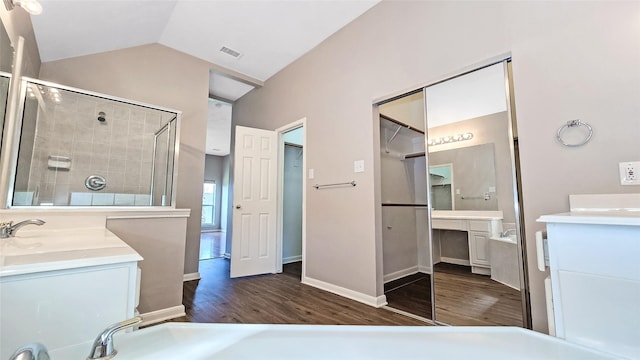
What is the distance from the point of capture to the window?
31.8 ft

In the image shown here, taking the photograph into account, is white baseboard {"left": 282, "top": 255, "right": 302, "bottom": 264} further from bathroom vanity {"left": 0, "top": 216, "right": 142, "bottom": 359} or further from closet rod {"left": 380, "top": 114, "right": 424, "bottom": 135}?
bathroom vanity {"left": 0, "top": 216, "right": 142, "bottom": 359}

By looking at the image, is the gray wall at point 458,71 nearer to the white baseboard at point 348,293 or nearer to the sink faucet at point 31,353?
the white baseboard at point 348,293

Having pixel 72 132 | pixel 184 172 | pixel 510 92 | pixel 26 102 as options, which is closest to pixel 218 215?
pixel 184 172

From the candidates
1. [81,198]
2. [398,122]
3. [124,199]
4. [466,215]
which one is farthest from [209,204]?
[466,215]

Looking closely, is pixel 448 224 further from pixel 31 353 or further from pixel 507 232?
pixel 31 353

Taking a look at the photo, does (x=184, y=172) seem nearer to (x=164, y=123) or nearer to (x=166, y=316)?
(x=164, y=123)

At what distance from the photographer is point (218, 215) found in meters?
9.93

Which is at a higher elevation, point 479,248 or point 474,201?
point 474,201

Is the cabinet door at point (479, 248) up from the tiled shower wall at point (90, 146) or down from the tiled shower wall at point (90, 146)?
down

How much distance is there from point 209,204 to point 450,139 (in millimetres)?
9296

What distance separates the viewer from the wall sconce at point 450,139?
210cm

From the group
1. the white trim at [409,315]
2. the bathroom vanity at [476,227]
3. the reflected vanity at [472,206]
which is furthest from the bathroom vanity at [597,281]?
the white trim at [409,315]

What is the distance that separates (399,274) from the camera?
3.27 meters

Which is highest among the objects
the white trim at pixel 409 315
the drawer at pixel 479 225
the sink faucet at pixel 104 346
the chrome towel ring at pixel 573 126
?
the chrome towel ring at pixel 573 126
